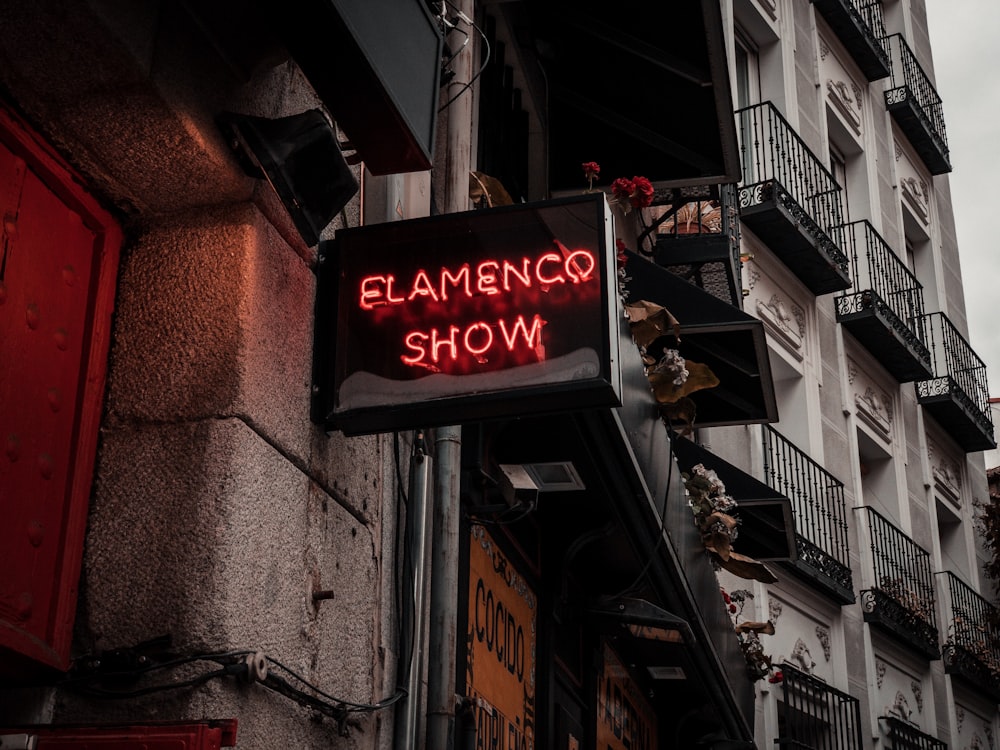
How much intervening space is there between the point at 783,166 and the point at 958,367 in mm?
7217

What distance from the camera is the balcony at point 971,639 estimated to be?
17.5 meters

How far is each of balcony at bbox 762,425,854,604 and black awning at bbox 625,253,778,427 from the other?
3217 mm

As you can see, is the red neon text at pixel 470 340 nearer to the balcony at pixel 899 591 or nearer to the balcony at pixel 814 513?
the balcony at pixel 814 513

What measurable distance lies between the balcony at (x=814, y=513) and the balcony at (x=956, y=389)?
506 cm

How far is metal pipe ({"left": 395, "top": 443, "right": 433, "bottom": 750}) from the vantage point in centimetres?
480

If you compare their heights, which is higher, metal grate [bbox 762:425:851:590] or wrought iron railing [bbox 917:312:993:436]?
wrought iron railing [bbox 917:312:993:436]

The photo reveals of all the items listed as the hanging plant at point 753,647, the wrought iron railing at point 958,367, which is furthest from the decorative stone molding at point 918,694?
the hanging plant at point 753,647

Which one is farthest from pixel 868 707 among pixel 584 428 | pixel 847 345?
pixel 584 428

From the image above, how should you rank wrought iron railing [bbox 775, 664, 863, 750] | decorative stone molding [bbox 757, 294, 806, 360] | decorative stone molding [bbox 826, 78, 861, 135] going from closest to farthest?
wrought iron railing [bbox 775, 664, 863, 750]
decorative stone molding [bbox 757, 294, 806, 360]
decorative stone molding [bbox 826, 78, 861, 135]

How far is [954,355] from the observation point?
68.2ft

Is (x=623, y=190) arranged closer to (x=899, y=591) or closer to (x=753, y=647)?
(x=753, y=647)

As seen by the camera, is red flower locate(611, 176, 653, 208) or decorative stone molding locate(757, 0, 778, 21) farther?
decorative stone molding locate(757, 0, 778, 21)

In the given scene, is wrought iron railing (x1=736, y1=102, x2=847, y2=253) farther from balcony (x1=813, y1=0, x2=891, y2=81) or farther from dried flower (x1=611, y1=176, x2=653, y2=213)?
dried flower (x1=611, y1=176, x2=653, y2=213)

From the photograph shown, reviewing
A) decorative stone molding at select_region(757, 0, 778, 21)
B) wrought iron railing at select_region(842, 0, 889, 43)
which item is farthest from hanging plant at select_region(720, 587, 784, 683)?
wrought iron railing at select_region(842, 0, 889, 43)
